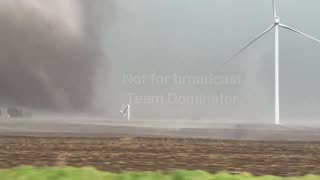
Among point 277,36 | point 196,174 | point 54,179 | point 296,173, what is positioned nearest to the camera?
point 54,179

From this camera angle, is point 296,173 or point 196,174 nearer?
point 196,174

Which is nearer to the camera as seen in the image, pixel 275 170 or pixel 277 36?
pixel 275 170

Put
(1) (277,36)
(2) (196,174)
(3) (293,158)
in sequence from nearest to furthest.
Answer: (2) (196,174) → (3) (293,158) → (1) (277,36)

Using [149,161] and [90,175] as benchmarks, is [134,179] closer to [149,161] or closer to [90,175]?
[90,175]

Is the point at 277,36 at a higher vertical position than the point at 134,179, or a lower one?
higher

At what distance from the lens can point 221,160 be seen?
56.8m

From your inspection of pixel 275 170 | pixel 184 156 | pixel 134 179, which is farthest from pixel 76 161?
pixel 134 179

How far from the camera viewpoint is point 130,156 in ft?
202

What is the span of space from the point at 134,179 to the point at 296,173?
52.6ft

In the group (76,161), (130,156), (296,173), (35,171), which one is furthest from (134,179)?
(130,156)

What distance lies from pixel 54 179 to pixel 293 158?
35130 mm

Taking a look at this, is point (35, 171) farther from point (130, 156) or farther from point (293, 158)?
point (293, 158)

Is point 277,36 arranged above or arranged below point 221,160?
above

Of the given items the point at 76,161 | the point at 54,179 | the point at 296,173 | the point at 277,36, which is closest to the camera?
the point at 54,179
